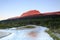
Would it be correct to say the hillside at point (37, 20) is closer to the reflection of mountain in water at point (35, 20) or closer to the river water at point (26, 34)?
the reflection of mountain in water at point (35, 20)

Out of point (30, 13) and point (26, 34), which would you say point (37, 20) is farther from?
point (26, 34)

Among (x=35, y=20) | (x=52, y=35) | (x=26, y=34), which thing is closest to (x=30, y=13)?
(x=35, y=20)

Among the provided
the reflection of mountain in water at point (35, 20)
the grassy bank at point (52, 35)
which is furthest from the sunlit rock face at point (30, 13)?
the grassy bank at point (52, 35)

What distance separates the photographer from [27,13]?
387cm

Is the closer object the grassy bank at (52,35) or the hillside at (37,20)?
the grassy bank at (52,35)

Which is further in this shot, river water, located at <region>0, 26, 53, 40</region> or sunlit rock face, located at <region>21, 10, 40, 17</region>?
sunlit rock face, located at <region>21, 10, 40, 17</region>

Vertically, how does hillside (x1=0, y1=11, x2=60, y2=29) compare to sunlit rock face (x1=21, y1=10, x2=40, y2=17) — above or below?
below

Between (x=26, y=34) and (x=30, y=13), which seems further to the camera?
(x=26, y=34)

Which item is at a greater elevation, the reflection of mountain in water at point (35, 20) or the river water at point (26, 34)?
the reflection of mountain in water at point (35, 20)

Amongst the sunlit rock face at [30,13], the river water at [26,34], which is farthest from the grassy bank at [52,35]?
the sunlit rock face at [30,13]

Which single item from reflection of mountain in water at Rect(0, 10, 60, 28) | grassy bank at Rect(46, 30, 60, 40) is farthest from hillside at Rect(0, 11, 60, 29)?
grassy bank at Rect(46, 30, 60, 40)

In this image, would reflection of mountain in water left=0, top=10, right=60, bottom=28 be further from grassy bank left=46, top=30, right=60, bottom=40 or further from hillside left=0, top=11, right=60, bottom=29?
grassy bank left=46, top=30, right=60, bottom=40

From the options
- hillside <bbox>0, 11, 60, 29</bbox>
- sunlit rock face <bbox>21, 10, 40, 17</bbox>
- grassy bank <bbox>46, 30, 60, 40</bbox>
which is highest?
sunlit rock face <bbox>21, 10, 40, 17</bbox>

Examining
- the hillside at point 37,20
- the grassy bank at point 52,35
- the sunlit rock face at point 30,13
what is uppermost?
the sunlit rock face at point 30,13
